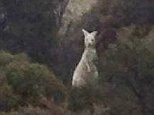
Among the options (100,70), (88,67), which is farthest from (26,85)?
(88,67)

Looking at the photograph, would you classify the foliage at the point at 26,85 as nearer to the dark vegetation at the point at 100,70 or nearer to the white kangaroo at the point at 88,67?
the dark vegetation at the point at 100,70

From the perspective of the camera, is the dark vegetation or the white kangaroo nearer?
the dark vegetation

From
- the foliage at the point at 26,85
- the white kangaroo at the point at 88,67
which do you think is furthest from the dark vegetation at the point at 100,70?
the white kangaroo at the point at 88,67

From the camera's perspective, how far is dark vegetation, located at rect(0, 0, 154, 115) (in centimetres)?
1689

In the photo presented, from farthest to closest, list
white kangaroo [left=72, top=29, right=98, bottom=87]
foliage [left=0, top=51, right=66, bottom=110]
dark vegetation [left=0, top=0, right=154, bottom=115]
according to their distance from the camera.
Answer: white kangaroo [left=72, top=29, right=98, bottom=87], foliage [left=0, top=51, right=66, bottom=110], dark vegetation [left=0, top=0, right=154, bottom=115]

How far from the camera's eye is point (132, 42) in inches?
788

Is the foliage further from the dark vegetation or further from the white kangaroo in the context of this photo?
the white kangaroo

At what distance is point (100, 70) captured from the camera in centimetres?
2005

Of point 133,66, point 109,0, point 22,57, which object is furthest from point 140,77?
point 109,0

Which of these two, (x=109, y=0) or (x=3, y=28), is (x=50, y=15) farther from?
(x=109, y=0)

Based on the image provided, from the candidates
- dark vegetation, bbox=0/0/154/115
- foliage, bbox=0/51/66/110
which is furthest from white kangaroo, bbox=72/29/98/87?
foliage, bbox=0/51/66/110

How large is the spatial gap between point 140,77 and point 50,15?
1279 centimetres

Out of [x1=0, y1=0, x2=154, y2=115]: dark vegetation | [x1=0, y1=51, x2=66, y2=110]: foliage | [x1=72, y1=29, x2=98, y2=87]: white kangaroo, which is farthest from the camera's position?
[x1=72, y1=29, x2=98, y2=87]: white kangaroo

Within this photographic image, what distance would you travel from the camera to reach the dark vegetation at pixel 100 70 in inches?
665
